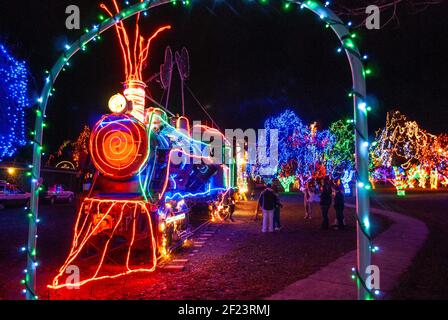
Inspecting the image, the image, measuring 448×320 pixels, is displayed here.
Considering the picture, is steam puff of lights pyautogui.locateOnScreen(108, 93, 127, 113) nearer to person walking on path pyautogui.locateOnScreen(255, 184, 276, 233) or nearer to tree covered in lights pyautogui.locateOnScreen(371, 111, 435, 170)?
person walking on path pyautogui.locateOnScreen(255, 184, 276, 233)

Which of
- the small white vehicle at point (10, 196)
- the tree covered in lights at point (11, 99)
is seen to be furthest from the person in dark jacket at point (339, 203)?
the tree covered in lights at point (11, 99)

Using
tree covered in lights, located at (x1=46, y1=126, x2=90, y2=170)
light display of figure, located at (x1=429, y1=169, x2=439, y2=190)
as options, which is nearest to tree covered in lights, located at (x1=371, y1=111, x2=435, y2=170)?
light display of figure, located at (x1=429, y1=169, x2=439, y2=190)

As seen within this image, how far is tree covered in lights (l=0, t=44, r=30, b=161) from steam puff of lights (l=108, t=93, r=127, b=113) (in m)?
18.3

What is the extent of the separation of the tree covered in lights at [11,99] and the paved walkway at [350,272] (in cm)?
2129

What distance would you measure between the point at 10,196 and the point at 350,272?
19175 millimetres

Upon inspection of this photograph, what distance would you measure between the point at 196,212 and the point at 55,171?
22114 millimetres

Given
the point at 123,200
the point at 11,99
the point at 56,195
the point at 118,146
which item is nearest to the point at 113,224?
the point at 123,200

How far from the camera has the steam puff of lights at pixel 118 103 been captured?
7.55m

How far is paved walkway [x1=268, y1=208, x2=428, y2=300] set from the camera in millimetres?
5695

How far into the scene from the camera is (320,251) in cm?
927

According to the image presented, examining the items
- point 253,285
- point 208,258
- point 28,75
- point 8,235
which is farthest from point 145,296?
point 28,75

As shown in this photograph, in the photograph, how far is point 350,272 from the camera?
7004mm

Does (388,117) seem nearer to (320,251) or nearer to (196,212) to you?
(196,212)

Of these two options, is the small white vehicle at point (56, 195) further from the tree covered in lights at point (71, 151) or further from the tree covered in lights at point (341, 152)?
the tree covered in lights at point (341, 152)
